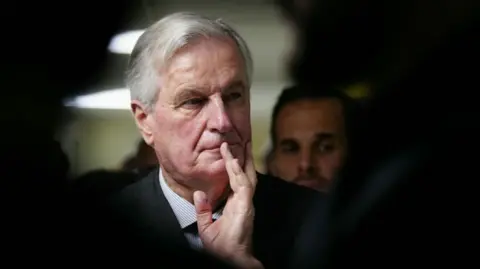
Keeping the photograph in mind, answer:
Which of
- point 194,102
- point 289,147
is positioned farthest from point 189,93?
point 289,147

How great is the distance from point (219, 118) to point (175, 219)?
4.9 inches

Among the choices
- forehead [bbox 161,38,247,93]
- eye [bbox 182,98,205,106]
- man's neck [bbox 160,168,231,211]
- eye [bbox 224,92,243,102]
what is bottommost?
man's neck [bbox 160,168,231,211]

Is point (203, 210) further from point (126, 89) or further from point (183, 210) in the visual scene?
point (126, 89)

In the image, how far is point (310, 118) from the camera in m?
0.93

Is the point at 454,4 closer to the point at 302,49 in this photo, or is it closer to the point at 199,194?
the point at 302,49

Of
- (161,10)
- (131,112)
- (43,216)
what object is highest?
(161,10)

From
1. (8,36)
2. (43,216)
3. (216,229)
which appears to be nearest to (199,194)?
(216,229)

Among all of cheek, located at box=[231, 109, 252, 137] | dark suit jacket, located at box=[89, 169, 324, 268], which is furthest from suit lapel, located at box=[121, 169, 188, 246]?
cheek, located at box=[231, 109, 252, 137]

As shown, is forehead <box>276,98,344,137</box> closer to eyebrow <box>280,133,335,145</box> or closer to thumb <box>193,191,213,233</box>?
eyebrow <box>280,133,335,145</box>

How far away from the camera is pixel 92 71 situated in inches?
37.2

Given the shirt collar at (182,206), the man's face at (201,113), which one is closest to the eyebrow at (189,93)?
the man's face at (201,113)

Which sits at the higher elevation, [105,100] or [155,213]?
[105,100]

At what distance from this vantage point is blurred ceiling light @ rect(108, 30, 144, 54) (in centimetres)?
92

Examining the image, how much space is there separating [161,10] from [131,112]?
0.11 metres
